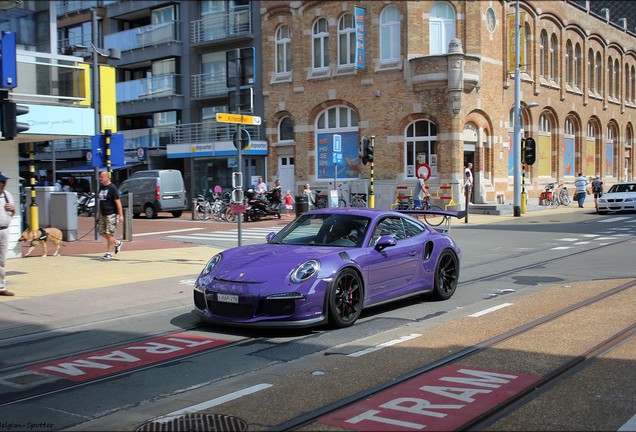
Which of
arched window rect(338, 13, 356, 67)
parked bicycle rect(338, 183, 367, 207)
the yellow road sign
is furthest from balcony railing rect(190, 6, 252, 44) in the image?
the yellow road sign

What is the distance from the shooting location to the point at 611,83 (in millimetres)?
49031

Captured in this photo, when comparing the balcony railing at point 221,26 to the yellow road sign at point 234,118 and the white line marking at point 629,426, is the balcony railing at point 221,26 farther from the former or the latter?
the white line marking at point 629,426

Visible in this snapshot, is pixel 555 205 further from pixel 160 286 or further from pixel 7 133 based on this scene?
pixel 7 133

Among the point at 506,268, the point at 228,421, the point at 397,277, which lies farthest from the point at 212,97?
the point at 228,421

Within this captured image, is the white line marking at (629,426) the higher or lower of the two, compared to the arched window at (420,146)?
lower

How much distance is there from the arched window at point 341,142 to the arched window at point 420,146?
279 cm

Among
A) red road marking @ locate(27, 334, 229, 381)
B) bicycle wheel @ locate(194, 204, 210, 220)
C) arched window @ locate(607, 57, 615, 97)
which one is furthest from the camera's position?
arched window @ locate(607, 57, 615, 97)

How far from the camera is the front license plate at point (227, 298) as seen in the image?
737 cm

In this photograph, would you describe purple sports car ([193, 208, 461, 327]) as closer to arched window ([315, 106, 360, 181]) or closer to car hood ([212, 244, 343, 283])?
car hood ([212, 244, 343, 283])

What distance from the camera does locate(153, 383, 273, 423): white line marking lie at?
4.81 meters

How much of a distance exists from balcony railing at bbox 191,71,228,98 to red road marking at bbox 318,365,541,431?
35253mm

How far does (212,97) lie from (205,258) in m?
26.3

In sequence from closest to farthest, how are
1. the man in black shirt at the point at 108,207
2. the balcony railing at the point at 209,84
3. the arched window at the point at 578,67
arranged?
the man in black shirt at the point at 108,207 → the balcony railing at the point at 209,84 → the arched window at the point at 578,67

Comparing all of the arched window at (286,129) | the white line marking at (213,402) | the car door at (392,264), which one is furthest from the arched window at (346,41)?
the white line marking at (213,402)
